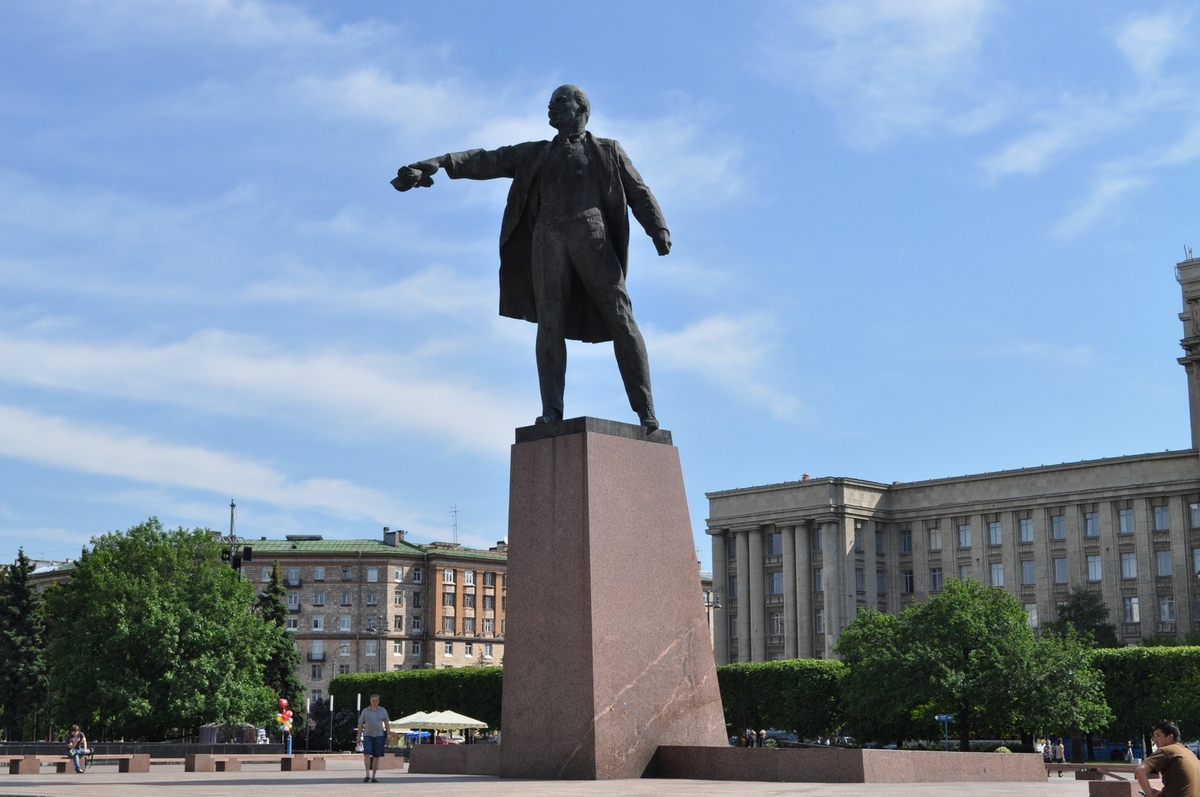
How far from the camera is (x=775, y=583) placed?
115875mm

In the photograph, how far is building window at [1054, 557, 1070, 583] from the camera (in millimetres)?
103875

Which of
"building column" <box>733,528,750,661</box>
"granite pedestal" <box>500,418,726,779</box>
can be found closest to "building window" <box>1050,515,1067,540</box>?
"building column" <box>733,528,750,661</box>

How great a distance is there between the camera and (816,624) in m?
111

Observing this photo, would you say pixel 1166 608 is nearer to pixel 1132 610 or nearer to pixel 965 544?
pixel 1132 610

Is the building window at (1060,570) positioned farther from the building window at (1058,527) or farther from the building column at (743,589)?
the building column at (743,589)

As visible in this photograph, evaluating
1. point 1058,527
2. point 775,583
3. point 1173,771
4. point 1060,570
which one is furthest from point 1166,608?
point 1173,771

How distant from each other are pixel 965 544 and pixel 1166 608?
17.5m

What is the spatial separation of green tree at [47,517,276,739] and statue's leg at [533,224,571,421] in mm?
48060

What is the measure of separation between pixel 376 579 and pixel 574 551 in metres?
109

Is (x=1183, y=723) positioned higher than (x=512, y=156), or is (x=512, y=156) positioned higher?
(x=512, y=156)

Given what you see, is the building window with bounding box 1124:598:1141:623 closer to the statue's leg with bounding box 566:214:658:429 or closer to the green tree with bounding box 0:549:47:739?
the green tree with bounding box 0:549:47:739

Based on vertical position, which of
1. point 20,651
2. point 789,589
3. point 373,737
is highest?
point 789,589

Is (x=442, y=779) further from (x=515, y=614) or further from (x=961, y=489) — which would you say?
(x=961, y=489)

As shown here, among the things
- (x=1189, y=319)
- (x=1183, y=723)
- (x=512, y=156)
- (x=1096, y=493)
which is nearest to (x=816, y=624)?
(x=1096, y=493)
